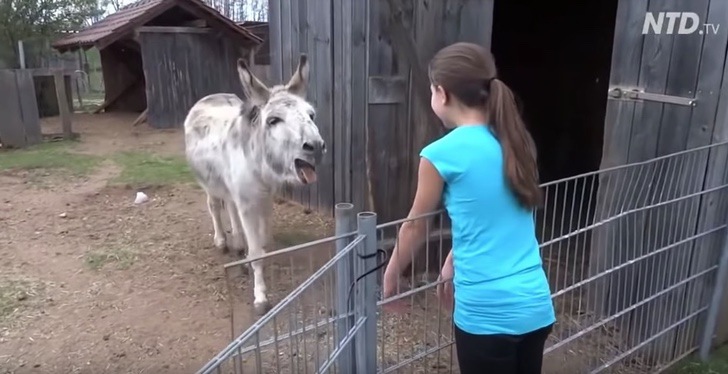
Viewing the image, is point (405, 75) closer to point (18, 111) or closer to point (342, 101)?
point (342, 101)

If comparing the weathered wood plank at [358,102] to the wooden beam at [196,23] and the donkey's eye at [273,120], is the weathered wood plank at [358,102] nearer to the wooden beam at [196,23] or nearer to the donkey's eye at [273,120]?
the donkey's eye at [273,120]

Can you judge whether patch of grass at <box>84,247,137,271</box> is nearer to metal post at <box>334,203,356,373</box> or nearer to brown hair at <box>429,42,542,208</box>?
metal post at <box>334,203,356,373</box>

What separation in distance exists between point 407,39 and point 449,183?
2.89 m

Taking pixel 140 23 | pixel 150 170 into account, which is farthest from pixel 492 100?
pixel 140 23

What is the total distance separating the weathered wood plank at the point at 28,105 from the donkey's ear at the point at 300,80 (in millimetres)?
7794

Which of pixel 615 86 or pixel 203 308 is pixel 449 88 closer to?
pixel 615 86

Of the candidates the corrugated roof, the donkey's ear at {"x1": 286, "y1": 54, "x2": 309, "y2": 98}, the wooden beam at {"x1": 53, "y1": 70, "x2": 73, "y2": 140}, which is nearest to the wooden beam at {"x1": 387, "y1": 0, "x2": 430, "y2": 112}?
the donkey's ear at {"x1": 286, "y1": 54, "x2": 309, "y2": 98}

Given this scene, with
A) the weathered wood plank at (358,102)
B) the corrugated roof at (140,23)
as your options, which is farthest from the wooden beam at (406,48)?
the corrugated roof at (140,23)

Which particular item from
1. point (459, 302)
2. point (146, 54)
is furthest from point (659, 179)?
point (146, 54)

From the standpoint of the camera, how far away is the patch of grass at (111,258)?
4.93m

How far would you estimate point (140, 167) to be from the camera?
8445 millimetres

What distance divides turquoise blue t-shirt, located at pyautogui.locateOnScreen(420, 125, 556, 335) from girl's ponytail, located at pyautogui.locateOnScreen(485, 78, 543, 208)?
0.08 feet

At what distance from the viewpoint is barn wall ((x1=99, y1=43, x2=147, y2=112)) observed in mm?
14367

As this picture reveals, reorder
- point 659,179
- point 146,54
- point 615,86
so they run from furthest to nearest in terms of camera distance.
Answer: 1. point 146,54
2. point 615,86
3. point 659,179
